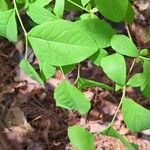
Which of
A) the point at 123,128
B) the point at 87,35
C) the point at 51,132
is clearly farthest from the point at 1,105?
the point at 87,35

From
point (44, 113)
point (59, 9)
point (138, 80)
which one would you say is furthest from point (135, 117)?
point (44, 113)

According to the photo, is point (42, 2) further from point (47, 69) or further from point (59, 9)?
point (47, 69)

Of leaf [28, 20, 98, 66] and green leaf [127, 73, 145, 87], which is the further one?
green leaf [127, 73, 145, 87]

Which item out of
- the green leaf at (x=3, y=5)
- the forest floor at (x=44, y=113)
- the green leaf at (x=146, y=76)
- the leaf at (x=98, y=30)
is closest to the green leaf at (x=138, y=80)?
the green leaf at (x=146, y=76)

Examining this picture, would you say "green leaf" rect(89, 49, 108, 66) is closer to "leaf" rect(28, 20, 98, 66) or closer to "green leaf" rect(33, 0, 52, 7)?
"leaf" rect(28, 20, 98, 66)

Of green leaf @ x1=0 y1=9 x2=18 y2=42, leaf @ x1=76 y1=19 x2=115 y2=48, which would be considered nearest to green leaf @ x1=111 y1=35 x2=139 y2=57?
leaf @ x1=76 y1=19 x2=115 y2=48

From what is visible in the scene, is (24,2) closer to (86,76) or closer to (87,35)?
(87,35)

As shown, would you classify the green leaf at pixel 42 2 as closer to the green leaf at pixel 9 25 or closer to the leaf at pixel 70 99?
the green leaf at pixel 9 25
